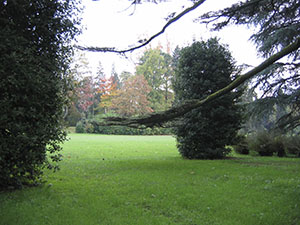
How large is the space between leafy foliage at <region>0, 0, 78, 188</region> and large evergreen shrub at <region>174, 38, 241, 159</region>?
5520 millimetres

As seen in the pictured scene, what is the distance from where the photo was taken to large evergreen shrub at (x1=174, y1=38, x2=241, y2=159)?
30.3 feet

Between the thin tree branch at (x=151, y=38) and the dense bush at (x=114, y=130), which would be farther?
the dense bush at (x=114, y=130)

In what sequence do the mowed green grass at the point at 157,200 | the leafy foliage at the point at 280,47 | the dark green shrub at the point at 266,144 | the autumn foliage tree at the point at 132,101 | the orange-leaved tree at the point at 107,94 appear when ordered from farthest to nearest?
the orange-leaved tree at the point at 107,94 < the autumn foliage tree at the point at 132,101 < the dark green shrub at the point at 266,144 < the leafy foliage at the point at 280,47 < the mowed green grass at the point at 157,200

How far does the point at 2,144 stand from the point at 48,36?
2.21 m

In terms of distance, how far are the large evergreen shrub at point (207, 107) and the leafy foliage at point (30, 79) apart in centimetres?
552

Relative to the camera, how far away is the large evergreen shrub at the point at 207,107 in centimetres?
923

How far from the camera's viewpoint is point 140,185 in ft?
16.4

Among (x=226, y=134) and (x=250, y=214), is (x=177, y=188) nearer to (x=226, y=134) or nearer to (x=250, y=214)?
(x=250, y=214)

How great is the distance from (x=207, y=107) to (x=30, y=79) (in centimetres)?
677

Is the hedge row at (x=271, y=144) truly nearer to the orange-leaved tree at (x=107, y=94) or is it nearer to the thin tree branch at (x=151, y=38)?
the thin tree branch at (x=151, y=38)

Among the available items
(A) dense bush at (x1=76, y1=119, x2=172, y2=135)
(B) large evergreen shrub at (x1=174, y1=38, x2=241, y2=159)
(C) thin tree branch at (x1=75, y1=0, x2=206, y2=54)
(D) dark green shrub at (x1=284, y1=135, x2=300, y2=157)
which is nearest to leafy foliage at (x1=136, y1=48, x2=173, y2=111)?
(A) dense bush at (x1=76, y1=119, x2=172, y2=135)

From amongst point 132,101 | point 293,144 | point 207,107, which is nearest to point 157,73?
point 132,101

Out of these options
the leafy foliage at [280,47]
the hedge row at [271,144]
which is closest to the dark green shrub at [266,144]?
the hedge row at [271,144]

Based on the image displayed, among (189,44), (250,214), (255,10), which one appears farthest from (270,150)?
(250,214)
